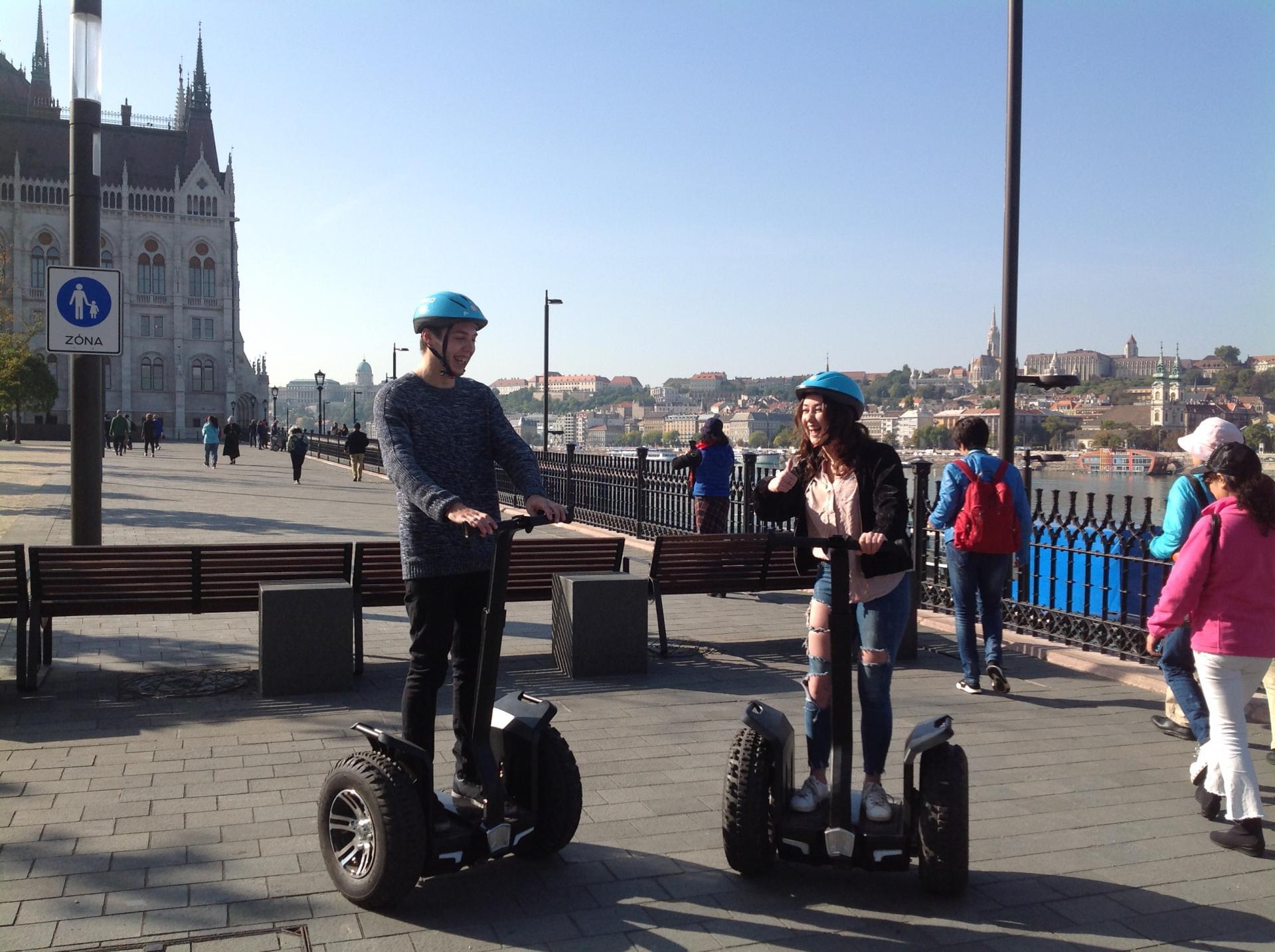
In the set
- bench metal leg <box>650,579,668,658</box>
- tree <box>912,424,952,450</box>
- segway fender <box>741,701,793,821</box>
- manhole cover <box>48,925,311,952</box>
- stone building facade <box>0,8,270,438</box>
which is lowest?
manhole cover <box>48,925,311,952</box>

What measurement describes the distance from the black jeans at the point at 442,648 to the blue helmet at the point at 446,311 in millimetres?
880

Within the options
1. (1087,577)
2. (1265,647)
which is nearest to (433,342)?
(1265,647)

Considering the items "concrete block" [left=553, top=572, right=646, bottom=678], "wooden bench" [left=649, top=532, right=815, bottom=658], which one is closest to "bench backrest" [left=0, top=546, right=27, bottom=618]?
"concrete block" [left=553, top=572, right=646, bottom=678]

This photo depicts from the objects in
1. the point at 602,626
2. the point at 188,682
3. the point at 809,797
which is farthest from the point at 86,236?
the point at 809,797

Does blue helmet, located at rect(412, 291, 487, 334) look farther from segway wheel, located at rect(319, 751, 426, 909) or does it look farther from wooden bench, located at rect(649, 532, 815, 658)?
wooden bench, located at rect(649, 532, 815, 658)

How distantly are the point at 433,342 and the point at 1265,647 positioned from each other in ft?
11.0

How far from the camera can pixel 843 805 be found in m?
3.77

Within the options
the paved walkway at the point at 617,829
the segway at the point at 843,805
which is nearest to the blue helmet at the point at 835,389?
the segway at the point at 843,805

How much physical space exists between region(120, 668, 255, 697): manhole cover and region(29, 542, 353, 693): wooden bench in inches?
15.6

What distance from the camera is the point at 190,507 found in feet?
66.5

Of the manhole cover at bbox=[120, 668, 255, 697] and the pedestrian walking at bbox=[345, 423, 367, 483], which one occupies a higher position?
the pedestrian walking at bbox=[345, 423, 367, 483]

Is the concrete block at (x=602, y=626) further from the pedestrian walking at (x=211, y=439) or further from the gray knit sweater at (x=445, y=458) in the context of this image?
the pedestrian walking at (x=211, y=439)

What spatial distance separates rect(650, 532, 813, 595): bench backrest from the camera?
828 centimetres

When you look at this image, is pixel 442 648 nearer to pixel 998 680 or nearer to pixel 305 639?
pixel 305 639
